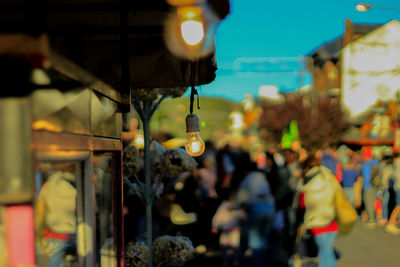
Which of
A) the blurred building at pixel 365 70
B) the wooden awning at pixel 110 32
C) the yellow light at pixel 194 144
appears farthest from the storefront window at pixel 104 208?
the blurred building at pixel 365 70

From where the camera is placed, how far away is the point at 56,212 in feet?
7.29

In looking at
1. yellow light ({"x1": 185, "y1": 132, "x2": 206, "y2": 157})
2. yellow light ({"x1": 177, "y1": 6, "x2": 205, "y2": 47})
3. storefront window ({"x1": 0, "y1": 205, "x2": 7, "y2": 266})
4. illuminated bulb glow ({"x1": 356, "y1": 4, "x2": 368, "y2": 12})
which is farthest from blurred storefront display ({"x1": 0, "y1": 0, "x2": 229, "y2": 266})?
illuminated bulb glow ({"x1": 356, "y1": 4, "x2": 368, "y2": 12})

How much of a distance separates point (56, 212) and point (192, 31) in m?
1.17

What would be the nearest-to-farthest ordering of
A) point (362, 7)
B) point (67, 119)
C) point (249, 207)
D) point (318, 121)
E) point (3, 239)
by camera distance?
point (3, 239), point (67, 119), point (249, 207), point (362, 7), point (318, 121)

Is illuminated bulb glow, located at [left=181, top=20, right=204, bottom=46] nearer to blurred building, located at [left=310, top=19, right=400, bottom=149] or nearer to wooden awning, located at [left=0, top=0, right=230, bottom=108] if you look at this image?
wooden awning, located at [left=0, top=0, right=230, bottom=108]

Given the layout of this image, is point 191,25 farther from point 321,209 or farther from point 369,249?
point 369,249

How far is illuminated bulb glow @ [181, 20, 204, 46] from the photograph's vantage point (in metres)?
2.38

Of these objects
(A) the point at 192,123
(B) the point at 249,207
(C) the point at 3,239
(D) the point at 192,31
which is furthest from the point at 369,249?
(C) the point at 3,239

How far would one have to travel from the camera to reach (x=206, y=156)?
30.1 ft

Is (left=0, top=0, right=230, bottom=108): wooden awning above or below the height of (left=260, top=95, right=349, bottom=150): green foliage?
below

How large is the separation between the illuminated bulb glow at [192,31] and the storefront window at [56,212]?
35.9 inches

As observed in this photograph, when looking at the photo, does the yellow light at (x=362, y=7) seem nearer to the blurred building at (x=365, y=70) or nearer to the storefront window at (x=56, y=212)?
the storefront window at (x=56, y=212)

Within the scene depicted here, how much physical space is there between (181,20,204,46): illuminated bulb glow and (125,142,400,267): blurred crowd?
143 inches

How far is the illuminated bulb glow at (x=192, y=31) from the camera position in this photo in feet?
7.79
